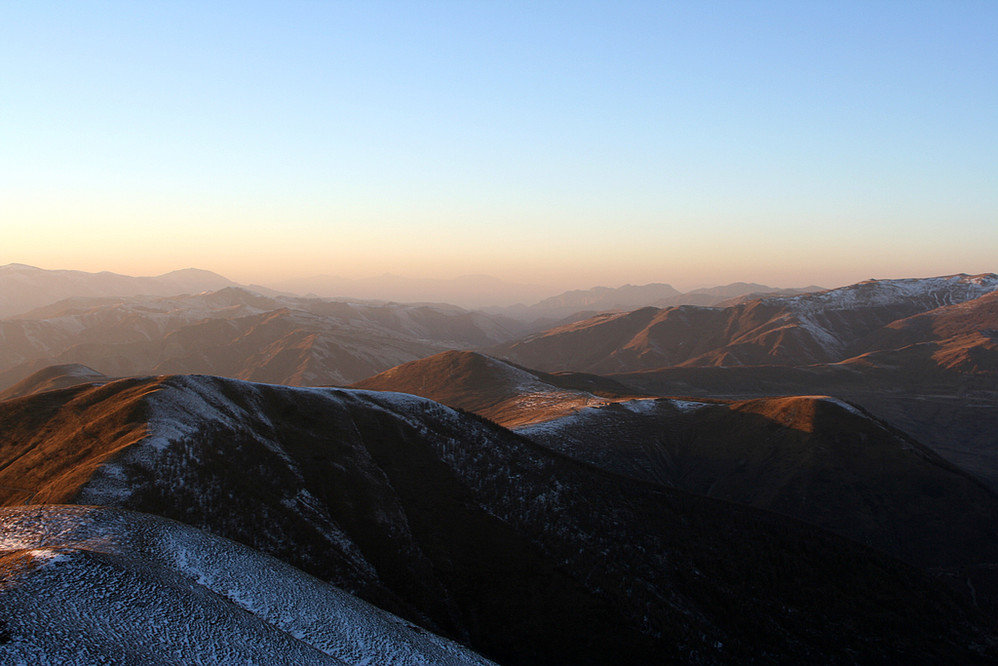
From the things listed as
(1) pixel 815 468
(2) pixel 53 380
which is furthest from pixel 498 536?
(2) pixel 53 380

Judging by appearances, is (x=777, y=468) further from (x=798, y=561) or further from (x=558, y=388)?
(x=558, y=388)

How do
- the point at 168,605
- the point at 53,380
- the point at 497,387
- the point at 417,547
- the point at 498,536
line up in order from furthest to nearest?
the point at 53,380 → the point at 497,387 → the point at 498,536 → the point at 417,547 → the point at 168,605

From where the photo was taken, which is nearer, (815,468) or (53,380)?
(815,468)

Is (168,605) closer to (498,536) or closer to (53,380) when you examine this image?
(498,536)

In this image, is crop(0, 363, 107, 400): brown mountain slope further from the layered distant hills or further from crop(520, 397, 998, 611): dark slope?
crop(520, 397, 998, 611): dark slope

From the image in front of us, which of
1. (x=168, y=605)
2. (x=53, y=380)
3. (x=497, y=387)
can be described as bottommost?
(x=497, y=387)

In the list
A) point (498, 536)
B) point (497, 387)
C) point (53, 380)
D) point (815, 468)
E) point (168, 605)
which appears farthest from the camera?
point (53, 380)

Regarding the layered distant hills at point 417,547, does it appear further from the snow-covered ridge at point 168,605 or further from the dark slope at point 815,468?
the dark slope at point 815,468

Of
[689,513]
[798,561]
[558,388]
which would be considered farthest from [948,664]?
[558,388]
